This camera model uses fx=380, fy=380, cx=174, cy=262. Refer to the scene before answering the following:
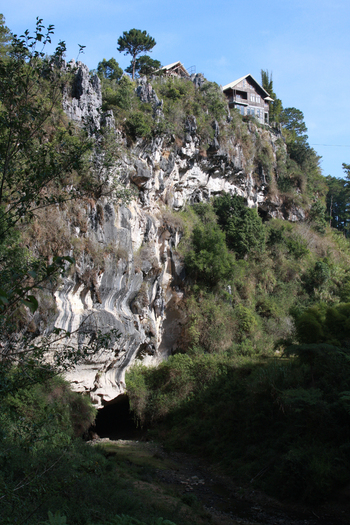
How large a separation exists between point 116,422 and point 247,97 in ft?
111

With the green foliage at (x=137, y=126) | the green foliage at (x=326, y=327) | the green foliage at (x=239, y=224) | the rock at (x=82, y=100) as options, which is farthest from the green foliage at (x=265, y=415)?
the rock at (x=82, y=100)

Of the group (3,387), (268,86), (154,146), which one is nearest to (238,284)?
(154,146)

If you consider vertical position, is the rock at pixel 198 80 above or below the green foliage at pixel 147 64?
below

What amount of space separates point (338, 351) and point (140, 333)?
10045 mm

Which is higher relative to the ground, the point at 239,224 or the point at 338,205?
the point at 338,205

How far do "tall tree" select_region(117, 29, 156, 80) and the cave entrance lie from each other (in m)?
28.5

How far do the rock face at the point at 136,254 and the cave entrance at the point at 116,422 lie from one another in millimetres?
2559

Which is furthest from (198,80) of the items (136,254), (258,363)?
(258,363)

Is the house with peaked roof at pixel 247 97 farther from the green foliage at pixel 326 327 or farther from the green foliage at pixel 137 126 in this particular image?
the green foliage at pixel 326 327

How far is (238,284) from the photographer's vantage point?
87.8ft

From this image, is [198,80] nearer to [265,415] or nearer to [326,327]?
[326,327]

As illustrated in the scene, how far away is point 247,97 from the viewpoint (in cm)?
4003

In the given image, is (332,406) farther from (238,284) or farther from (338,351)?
(238,284)

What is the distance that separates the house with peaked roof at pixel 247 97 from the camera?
128ft
